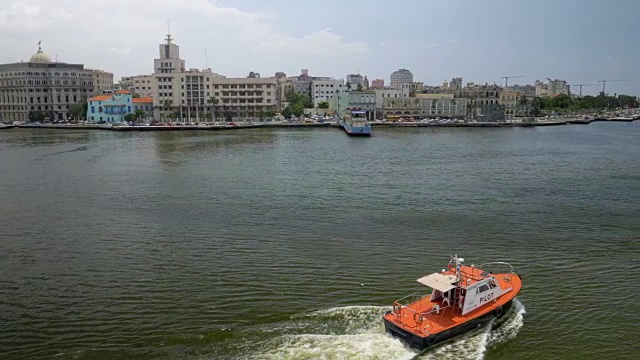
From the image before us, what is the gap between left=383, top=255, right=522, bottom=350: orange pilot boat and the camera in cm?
937

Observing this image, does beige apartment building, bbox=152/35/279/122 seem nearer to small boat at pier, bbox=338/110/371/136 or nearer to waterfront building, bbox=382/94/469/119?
waterfront building, bbox=382/94/469/119

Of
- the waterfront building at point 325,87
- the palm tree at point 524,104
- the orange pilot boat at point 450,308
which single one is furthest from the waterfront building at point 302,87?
the orange pilot boat at point 450,308

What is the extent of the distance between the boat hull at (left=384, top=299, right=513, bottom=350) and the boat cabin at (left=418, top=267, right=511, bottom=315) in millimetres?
233

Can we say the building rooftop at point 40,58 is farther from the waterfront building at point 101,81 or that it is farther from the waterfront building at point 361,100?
the waterfront building at point 361,100

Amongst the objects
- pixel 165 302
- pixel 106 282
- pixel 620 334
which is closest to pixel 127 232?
pixel 106 282

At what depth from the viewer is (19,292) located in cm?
1170

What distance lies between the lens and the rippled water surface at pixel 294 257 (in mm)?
9688

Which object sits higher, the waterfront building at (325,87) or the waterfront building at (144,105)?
the waterfront building at (325,87)

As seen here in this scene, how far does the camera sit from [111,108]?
76688mm

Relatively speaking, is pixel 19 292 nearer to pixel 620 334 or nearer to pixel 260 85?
pixel 620 334

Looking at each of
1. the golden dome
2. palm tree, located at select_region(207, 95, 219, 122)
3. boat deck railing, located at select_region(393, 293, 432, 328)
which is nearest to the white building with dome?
the golden dome

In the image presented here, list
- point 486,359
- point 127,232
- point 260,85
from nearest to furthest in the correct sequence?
point 486,359
point 127,232
point 260,85

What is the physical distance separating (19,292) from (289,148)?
109 feet

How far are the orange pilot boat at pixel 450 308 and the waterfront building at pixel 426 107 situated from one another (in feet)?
249
